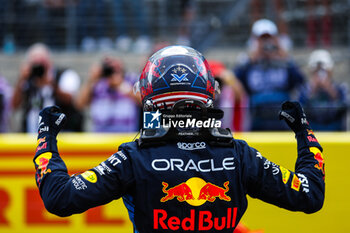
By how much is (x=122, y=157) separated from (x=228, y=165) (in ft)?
1.42

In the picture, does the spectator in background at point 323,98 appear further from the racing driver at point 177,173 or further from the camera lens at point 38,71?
the racing driver at point 177,173

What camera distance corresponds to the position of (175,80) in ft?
7.53

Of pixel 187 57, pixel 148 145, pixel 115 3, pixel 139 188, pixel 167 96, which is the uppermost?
pixel 115 3

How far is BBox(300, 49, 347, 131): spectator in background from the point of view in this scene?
6.62 m

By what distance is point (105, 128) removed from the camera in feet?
22.8

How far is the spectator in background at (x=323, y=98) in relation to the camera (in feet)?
21.7

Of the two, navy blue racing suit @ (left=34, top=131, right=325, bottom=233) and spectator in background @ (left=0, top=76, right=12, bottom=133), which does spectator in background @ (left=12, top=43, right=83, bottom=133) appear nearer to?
spectator in background @ (left=0, top=76, right=12, bottom=133)

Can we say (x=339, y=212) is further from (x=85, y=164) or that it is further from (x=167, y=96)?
(x=167, y=96)

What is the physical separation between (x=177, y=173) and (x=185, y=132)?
0.17 metres

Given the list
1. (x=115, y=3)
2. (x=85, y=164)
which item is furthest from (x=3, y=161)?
(x=115, y=3)

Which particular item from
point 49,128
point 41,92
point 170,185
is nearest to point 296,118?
point 170,185

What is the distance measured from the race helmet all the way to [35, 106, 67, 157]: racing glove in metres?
0.38

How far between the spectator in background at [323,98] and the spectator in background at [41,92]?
9.44 ft

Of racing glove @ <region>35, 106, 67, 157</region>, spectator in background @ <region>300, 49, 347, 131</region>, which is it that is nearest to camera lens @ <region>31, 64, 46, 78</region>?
spectator in background @ <region>300, 49, 347, 131</region>
